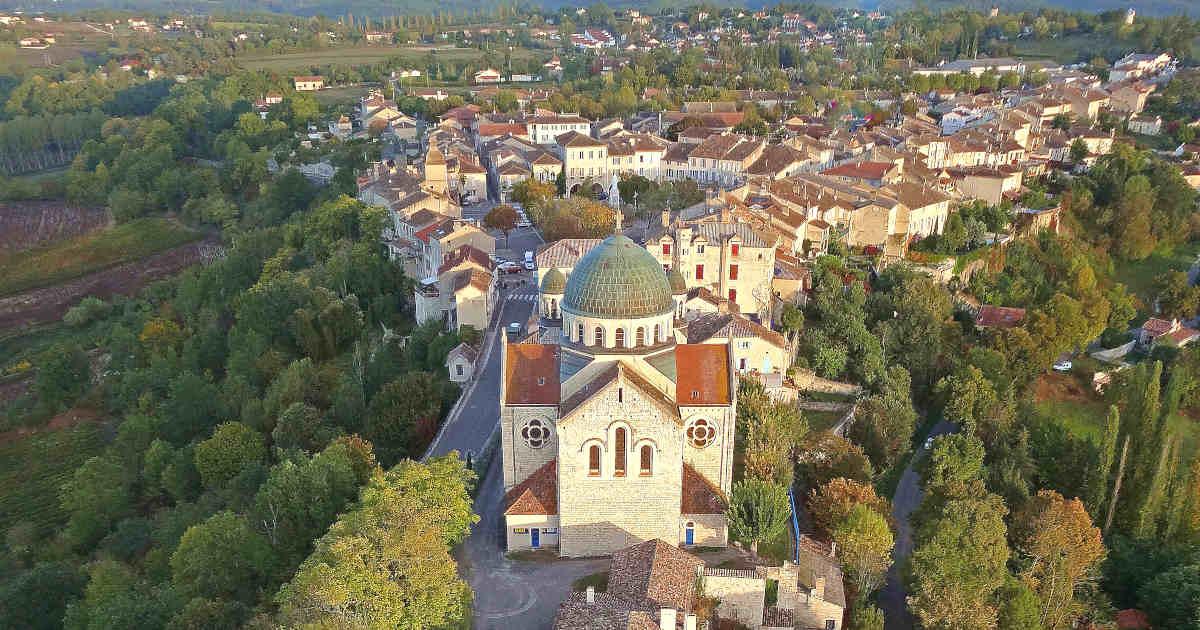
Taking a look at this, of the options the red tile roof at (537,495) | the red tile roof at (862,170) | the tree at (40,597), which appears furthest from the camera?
the red tile roof at (862,170)

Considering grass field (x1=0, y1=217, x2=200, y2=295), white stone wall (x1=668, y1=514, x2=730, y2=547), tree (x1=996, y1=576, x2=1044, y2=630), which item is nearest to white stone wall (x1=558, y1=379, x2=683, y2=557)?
white stone wall (x1=668, y1=514, x2=730, y2=547)

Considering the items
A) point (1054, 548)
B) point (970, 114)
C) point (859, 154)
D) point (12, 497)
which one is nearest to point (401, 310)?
point (12, 497)

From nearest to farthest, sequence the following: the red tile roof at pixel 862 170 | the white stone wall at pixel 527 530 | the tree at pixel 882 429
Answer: the white stone wall at pixel 527 530, the tree at pixel 882 429, the red tile roof at pixel 862 170

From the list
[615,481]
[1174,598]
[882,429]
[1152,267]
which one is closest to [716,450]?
[615,481]

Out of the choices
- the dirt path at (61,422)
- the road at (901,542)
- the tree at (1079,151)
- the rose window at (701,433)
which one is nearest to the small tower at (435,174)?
the dirt path at (61,422)

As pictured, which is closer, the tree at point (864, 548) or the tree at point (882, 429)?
the tree at point (864, 548)

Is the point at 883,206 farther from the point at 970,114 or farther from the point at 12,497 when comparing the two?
the point at 12,497

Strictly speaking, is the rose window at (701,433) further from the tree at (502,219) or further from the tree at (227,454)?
the tree at (502,219)
